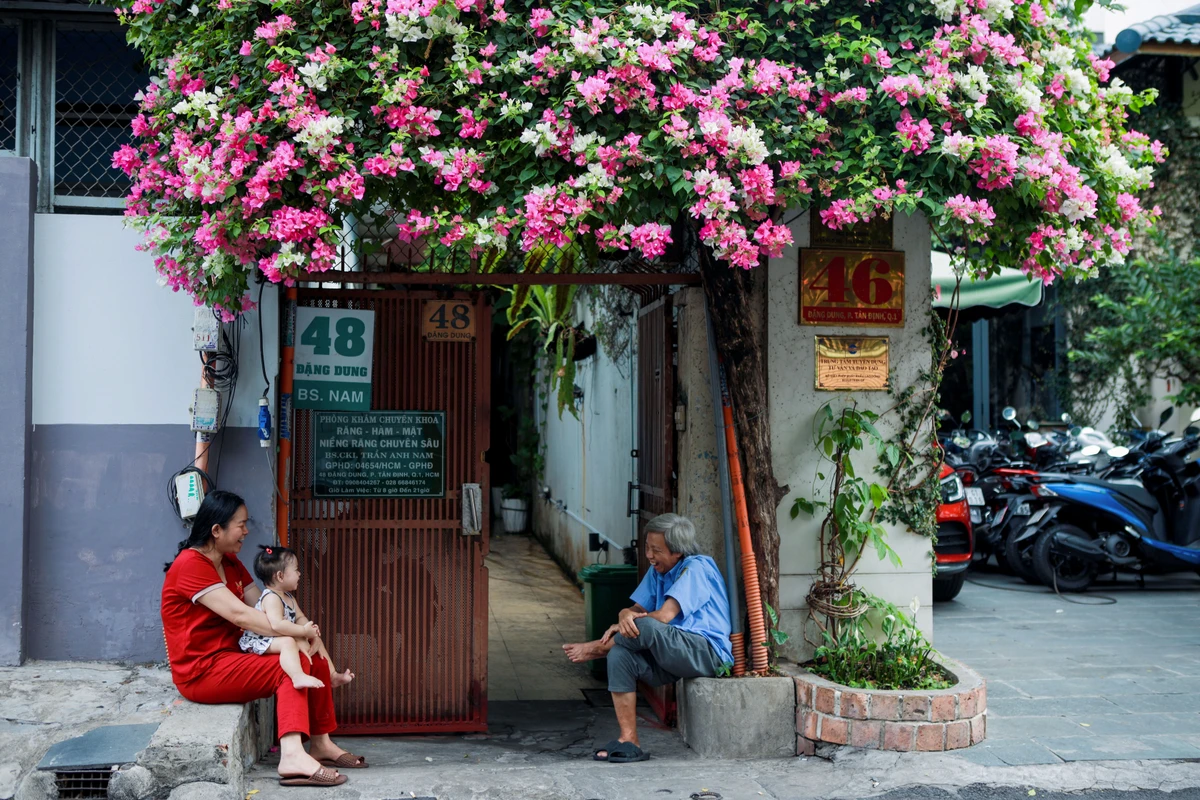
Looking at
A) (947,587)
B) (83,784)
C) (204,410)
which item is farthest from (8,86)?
(947,587)

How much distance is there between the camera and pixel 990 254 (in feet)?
19.5

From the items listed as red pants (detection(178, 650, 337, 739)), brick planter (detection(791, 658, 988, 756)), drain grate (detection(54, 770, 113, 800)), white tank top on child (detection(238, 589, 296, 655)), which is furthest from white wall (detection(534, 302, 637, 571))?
drain grate (detection(54, 770, 113, 800))

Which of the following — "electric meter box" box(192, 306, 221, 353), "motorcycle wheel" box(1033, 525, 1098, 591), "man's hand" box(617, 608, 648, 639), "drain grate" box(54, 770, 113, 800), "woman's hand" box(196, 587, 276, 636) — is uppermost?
"electric meter box" box(192, 306, 221, 353)

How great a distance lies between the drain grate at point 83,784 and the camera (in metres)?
4.52

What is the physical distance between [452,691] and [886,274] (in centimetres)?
328

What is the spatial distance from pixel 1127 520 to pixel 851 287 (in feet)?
16.5

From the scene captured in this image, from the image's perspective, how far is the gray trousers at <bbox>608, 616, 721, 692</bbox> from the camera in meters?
5.55

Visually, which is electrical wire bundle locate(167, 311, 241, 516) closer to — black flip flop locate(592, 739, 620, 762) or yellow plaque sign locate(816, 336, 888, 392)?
black flip flop locate(592, 739, 620, 762)

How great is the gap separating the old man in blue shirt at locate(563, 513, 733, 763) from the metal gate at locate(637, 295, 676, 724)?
0.62 m

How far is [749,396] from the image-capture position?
5.82 meters

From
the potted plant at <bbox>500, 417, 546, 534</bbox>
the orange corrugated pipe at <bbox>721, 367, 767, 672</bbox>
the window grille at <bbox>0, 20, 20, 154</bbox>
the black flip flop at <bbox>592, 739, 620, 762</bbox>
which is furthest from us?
the potted plant at <bbox>500, 417, 546, 534</bbox>

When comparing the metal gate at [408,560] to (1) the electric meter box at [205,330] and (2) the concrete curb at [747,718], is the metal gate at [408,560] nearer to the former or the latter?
(1) the electric meter box at [205,330]

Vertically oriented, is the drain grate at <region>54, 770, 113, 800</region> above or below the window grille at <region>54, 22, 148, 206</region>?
below

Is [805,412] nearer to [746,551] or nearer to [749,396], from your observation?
[749,396]
